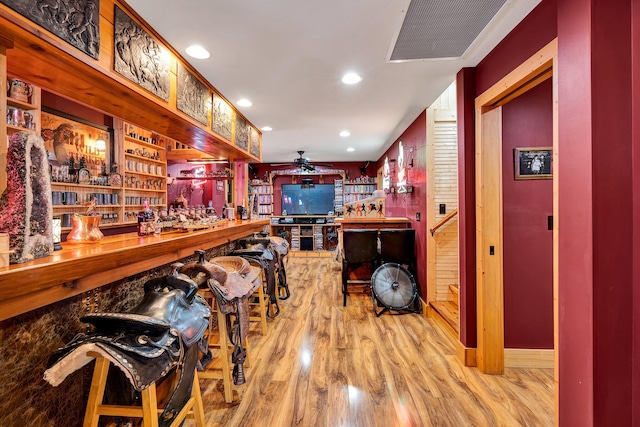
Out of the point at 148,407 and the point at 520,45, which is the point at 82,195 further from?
the point at 520,45

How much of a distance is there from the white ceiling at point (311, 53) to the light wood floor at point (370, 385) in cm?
245

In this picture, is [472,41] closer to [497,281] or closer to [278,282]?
[497,281]

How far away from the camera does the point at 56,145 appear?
11.8 ft

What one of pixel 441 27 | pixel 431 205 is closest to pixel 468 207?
pixel 431 205

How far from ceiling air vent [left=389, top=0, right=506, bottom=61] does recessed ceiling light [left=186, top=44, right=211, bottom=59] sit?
1.39 m

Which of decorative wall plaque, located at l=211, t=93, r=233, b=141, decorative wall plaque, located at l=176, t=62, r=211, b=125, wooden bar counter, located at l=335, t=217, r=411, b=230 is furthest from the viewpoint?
wooden bar counter, located at l=335, t=217, r=411, b=230

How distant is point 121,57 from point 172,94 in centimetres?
51

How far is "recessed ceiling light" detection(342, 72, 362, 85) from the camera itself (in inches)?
99.6

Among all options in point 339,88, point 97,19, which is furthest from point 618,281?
point 97,19

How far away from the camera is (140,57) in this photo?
5.74 ft

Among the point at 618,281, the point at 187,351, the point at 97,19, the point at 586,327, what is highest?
the point at 97,19

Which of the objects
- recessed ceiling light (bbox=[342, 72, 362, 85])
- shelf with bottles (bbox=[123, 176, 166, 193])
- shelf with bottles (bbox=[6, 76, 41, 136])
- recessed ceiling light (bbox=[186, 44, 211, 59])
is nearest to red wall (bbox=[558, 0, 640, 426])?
recessed ceiling light (bbox=[342, 72, 362, 85])

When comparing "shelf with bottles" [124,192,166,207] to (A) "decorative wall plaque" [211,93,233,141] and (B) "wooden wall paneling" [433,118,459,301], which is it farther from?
(B) "wooden wall paneling" [433,118,459,301]

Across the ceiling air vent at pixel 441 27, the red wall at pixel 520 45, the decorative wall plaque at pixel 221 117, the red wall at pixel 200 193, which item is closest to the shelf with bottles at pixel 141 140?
the red wall at pixel 200 193
